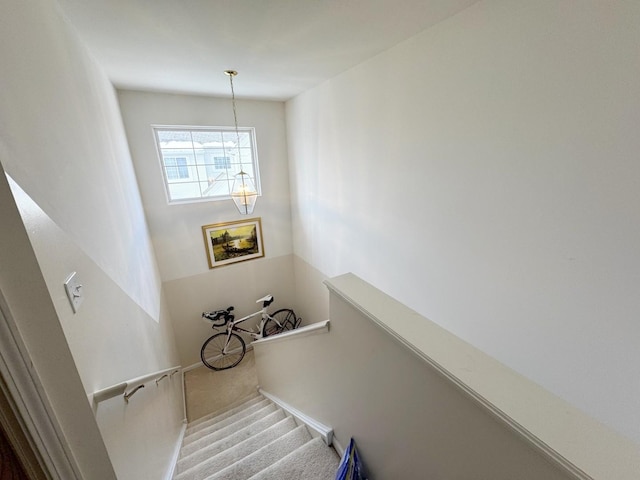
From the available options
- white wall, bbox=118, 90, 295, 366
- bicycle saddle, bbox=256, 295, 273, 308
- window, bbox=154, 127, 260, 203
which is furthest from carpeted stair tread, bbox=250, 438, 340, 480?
window, bbox=154, 127, 260, 203

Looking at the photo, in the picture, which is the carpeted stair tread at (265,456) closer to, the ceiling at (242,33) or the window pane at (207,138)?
the ceiling at (242,33)

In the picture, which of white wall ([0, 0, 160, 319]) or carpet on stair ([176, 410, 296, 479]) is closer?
white wall ([0, 0, 160, 319])

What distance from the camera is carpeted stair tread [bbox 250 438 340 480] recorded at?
1593 mm

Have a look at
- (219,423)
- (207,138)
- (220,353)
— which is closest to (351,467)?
(219,423)

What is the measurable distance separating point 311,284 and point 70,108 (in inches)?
146

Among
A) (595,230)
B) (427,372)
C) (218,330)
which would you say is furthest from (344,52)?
(218,330)

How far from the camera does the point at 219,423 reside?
277 cm

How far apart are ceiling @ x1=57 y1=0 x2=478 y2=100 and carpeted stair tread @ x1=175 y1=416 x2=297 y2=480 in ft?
9.63

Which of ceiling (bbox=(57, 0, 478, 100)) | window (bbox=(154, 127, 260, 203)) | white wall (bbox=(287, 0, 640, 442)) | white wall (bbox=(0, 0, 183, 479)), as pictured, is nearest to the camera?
white wall (bbox=(0, 0, 183, 479))

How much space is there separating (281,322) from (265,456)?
10.9 ft

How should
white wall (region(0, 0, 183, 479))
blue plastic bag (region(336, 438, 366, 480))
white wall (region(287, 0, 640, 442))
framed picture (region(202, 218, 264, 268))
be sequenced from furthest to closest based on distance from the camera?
framed picture (region(202, 218, 264, 268)) → blue plastic bag (region(336, 438, 366, 480)) → white wall (region(287, 0, 640, 442)) → white wall (region(0, 0, 183, 479))

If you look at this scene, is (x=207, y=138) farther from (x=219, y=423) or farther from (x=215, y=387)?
(x=215, y=387)

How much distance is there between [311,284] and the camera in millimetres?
4590

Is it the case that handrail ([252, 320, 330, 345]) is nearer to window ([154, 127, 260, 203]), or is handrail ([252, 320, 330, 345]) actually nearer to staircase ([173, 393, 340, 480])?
staircase ([173, 393, 340, 480])
